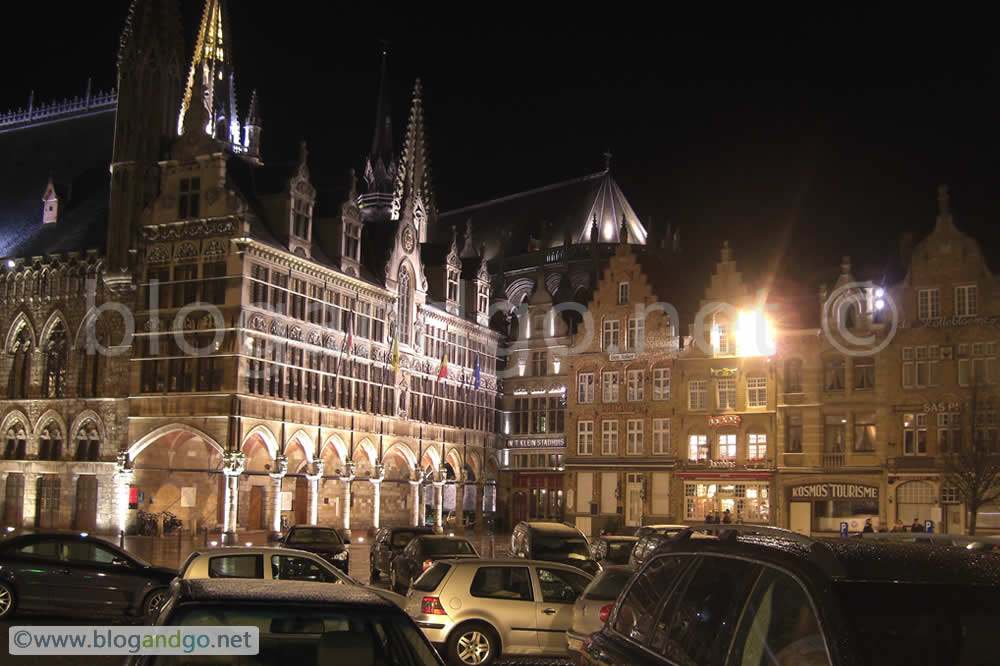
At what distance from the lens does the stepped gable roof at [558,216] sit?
69.6 meters

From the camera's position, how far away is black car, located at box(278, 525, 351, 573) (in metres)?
23.5

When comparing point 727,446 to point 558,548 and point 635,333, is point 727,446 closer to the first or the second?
point 635,333

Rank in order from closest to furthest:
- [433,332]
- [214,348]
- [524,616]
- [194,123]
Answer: [524,616] → [214,348] → [194,123] → [433,332]

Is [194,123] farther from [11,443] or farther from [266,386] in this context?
[11,443]

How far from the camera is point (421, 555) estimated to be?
798 inches

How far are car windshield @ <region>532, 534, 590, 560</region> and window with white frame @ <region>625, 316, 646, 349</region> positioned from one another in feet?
101

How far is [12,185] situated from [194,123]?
56.7ft

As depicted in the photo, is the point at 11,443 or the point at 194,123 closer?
the point at 194,123

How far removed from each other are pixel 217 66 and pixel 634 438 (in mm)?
35516

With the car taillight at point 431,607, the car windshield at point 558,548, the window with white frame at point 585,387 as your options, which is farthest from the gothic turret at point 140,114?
the car taillight at point 431,607

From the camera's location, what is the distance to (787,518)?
45.1 meters

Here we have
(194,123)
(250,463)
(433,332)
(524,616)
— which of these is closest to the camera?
(524,616)

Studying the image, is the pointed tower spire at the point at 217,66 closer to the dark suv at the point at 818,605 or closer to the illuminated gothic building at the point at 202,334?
the illuminated gothic building at the point at 202,334

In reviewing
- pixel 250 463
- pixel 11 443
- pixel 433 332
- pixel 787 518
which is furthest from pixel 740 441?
pixel 11 443
